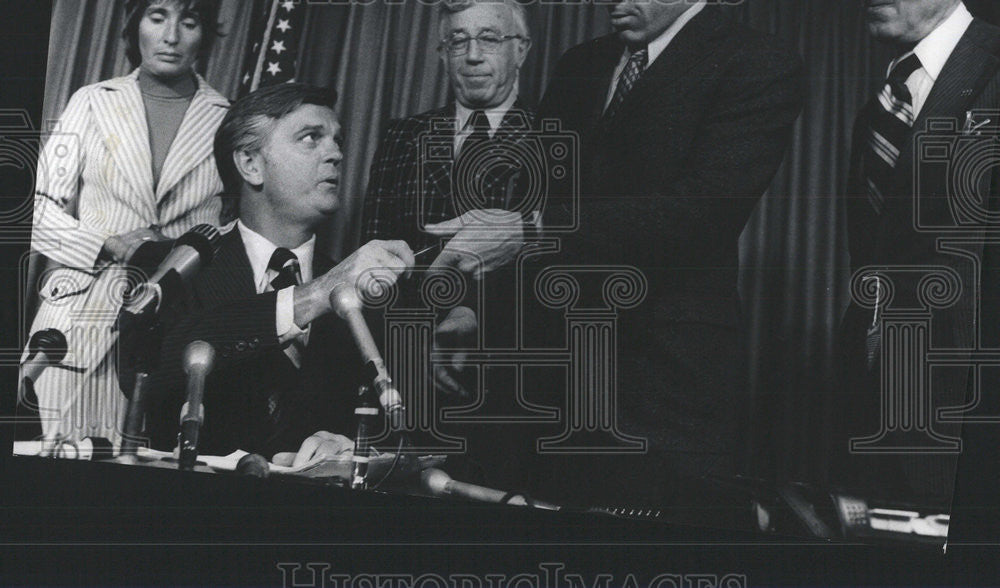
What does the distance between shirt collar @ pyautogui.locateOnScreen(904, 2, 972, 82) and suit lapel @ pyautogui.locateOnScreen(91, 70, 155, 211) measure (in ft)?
7.93

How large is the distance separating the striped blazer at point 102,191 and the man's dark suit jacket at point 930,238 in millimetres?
2031

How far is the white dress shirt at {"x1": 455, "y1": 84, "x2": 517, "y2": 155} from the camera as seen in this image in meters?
3.41

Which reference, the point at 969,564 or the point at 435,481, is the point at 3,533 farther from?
the point at 969,564

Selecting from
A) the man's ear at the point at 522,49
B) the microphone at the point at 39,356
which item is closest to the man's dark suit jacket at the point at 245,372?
the microphone at the point at 39,356

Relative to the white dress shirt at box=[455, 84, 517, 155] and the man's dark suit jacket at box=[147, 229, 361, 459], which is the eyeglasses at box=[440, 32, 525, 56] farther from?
the man's dark suit jacket at box=[147, 229, 361, 459]

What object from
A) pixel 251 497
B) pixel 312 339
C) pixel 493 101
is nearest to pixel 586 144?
pixel 493 101

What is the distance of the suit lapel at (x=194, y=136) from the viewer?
369cm

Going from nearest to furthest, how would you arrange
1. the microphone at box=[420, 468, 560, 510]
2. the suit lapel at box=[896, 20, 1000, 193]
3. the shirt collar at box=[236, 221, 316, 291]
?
the suit lapel at box=[896, 20, 1000, 193]
the microphone at box=[420, 468, 560, 510]
the shirt collar at box=[236, 221, 316, 291]

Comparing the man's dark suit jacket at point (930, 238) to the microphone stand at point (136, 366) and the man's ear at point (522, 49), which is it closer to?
the man's ear at point (522, 49)

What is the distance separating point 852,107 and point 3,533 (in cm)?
302

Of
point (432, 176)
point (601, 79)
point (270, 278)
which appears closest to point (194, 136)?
point (270, 278)

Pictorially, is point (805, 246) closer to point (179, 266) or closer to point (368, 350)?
point (368, 350)

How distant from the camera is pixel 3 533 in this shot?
3.76 meters

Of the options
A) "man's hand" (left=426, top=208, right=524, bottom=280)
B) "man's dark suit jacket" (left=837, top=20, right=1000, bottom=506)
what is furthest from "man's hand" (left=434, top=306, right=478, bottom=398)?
"man's dark suit jacket" (left=837, top=20, right=1000, bottom=506)
